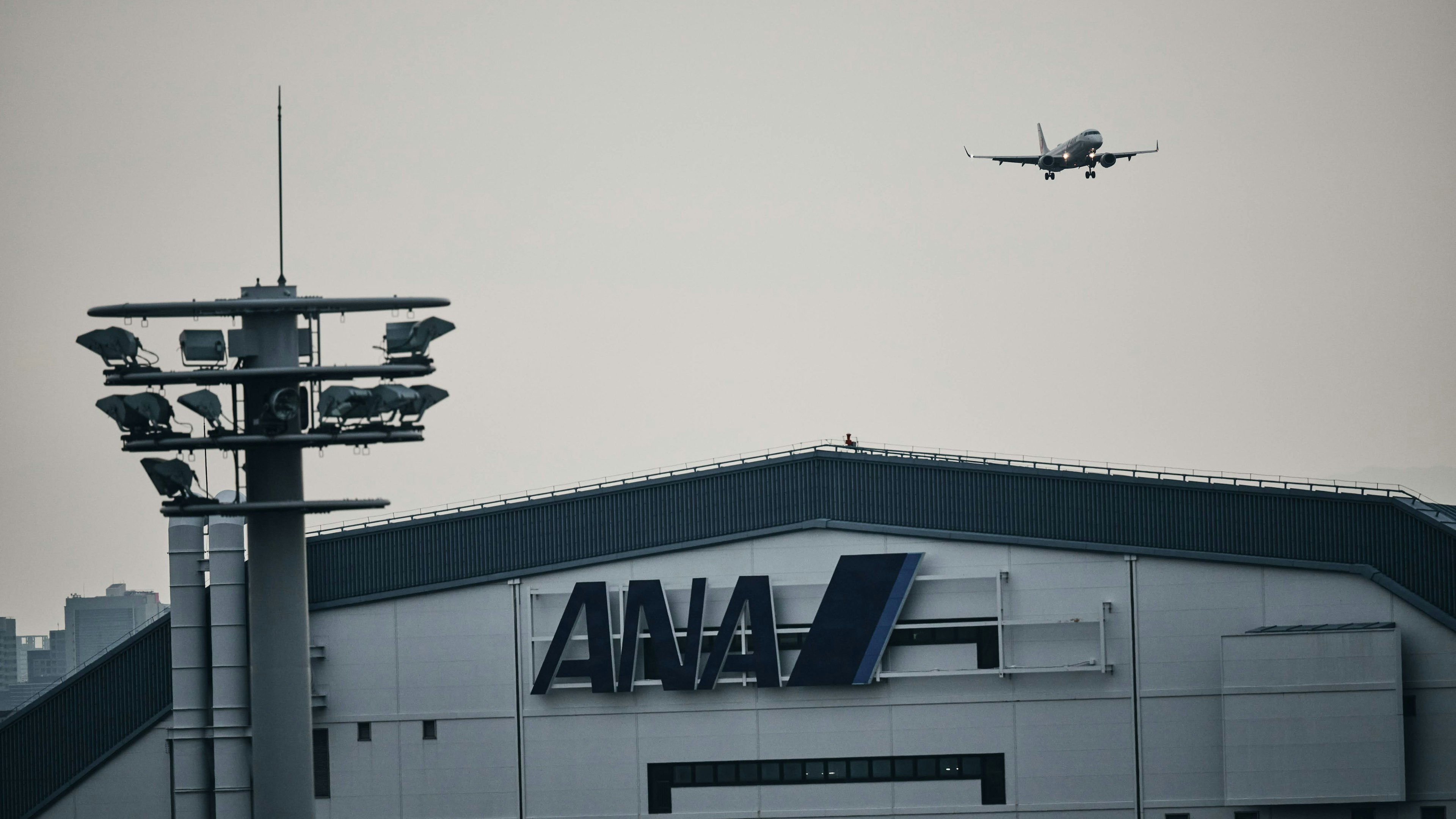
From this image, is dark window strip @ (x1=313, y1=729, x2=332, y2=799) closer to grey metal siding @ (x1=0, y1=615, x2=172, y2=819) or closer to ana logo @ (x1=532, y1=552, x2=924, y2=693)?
grey metal siding @ (x1=0, y1=615, x2=172, y2=819)

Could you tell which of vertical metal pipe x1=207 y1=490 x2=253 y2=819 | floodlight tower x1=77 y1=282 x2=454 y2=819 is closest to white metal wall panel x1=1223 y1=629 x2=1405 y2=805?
floodlight tower x1=77 y1=282 x2=454 y2=819

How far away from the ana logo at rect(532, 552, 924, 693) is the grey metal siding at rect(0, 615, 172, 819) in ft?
48.1

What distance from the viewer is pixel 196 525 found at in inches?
2571

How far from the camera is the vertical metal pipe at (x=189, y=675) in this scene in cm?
6469

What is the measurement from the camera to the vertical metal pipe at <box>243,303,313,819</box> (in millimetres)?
46312

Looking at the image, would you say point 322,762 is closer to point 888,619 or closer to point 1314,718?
point 888,619

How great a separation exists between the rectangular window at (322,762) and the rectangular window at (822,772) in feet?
39.0

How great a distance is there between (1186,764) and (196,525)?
119ft

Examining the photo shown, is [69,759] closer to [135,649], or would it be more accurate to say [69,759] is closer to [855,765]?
[135,649]

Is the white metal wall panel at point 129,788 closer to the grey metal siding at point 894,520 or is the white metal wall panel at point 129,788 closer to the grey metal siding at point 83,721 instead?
the grey metal siding at point 83,721

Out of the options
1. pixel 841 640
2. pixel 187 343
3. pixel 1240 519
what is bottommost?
pixel 841 640

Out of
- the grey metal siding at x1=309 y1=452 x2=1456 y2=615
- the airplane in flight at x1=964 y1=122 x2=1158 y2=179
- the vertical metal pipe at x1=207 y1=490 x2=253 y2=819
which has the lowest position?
the vertical metal pipe at x1=207 y1=490 x2=253 y2=819

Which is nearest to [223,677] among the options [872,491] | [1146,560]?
[872,491]

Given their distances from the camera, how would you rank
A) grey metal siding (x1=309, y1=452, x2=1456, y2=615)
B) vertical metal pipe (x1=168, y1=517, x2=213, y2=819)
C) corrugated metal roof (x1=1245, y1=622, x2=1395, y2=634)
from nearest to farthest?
corrugated metal roof (x1=1245, y1=622, x2=1395, y2=634) → grey metal siding (x1=309, y1=452, x2=1456, y2=615) → vertical metal pipe (x1=168, y1=517, x2=213, y2=819)
